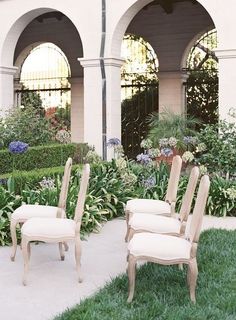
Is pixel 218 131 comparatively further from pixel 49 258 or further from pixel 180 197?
pixel 49 258

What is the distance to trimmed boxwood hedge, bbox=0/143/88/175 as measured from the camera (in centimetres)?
988

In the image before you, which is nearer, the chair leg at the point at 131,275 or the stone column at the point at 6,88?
the chair leg at the point at 131,275

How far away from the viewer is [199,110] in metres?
17.0

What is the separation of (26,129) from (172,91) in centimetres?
569

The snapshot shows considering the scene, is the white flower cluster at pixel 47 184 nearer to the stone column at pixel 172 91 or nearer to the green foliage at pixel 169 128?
the green foliage at pixel 169 128

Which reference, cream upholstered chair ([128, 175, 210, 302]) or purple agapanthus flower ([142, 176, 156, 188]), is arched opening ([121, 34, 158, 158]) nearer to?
purple agapanthus flower ([142, 176, 156, 188])

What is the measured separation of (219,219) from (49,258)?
316 centimetres

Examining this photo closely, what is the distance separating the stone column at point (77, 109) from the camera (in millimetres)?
18016

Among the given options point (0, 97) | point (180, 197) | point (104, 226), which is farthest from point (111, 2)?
point (104, 226)

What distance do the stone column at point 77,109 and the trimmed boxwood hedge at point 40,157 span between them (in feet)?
19.9

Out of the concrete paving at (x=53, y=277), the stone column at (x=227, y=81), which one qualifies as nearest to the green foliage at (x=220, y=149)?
the stone column at (x=227, y=81)

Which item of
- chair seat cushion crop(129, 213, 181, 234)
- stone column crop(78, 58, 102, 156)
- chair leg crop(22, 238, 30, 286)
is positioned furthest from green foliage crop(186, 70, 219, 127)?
chair leg crop(22, 238, 30, 286)

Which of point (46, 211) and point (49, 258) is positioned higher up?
point (46, 211)

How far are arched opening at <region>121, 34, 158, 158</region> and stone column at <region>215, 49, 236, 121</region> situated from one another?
6.36 m
